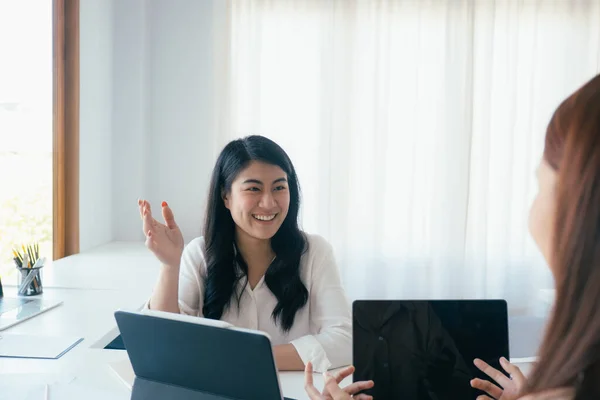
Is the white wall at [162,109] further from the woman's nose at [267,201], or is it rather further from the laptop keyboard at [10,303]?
the woman's nose at [267,201]

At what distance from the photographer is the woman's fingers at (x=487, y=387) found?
1.15 m

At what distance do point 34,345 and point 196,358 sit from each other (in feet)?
2.67

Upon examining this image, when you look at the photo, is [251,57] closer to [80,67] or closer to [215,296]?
[80,67]

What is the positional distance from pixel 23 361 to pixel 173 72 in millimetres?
2371

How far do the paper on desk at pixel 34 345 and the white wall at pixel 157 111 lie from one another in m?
1.77

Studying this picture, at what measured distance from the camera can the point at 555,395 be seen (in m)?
0.69

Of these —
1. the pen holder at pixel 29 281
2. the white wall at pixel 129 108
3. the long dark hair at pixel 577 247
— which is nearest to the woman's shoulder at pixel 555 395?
the long dark hair at pixel 577 247

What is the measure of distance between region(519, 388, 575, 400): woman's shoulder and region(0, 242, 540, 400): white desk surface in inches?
27.4

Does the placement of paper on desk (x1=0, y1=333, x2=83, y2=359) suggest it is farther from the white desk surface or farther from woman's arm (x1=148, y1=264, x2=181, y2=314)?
woman's arm (x1=148, y1=264, x2=181, y2=314)

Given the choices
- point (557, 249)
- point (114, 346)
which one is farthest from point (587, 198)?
point (114, 346)

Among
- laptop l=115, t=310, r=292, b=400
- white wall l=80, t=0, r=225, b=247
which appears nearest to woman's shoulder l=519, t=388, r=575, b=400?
laptop l=115, t=310, r=292, b=400

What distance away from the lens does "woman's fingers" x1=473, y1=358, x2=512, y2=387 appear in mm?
1149

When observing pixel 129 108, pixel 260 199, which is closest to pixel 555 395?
pixel 260 199

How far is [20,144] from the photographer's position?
113 inches
